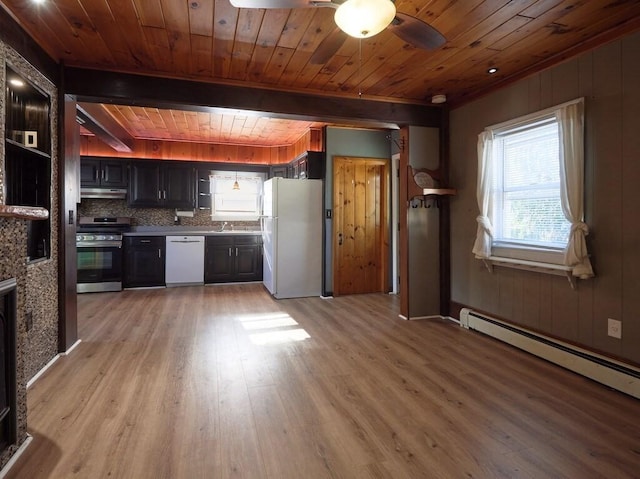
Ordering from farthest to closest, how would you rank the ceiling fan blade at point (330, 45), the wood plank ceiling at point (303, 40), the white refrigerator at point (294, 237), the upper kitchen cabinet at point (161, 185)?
the upper kitchen cabinet at point (161, 185) < the white refrigerator at point (294, 237) < the wood plank ceiling at point (303, 40) < the ceiling fan blade at point (330, 45)

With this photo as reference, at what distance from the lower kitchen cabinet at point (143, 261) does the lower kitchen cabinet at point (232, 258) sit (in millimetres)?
717

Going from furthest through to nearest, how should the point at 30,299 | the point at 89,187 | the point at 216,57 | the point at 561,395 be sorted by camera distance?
the point at 89,187 < the point at 216,57 < the point at 30,299 < the point at 561,395

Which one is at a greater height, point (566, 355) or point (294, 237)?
point (294, 237)

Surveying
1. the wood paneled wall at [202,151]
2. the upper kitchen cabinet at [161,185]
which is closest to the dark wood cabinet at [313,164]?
the wood paneled wall at [202,151]

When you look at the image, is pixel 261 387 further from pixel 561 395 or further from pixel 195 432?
pixel 561 395

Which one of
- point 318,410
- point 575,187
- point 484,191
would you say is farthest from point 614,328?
point 318,410

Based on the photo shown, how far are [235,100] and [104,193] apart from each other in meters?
3.76

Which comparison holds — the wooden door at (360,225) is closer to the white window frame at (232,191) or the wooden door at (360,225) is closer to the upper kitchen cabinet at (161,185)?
the white window frame at (232,191)

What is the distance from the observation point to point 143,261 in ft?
19.1

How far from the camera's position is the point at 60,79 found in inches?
116

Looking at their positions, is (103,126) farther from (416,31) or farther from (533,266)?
(533,266)

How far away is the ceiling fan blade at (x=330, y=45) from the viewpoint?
1940mm

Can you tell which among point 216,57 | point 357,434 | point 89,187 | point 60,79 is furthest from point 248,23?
point 89,187

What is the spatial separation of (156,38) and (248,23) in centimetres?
72
